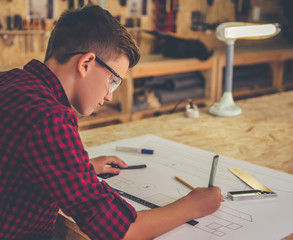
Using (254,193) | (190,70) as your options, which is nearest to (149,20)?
(190,70)

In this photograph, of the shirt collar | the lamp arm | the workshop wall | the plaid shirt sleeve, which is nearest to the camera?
the plaid shirt sleeve

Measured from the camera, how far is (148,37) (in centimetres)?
359

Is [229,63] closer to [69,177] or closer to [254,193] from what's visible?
[254,193]

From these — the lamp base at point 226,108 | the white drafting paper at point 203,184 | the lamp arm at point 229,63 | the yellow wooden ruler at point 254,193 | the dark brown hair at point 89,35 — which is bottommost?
the white drafting paper at point 203,184

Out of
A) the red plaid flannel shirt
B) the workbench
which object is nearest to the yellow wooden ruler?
the workbench

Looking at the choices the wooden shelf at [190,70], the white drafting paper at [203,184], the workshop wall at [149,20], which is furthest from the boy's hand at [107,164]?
the wooden shelf at [190,70]

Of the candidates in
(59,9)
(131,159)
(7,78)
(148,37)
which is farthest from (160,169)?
(148,37)

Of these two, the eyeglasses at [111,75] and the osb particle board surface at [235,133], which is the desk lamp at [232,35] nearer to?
the osb particle board surface at [235,133]

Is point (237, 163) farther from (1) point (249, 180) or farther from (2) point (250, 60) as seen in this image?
(2) point (250, 60)

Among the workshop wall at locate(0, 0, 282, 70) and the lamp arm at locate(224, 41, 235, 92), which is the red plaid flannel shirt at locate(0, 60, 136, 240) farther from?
the workshop wall at locate(0, 0, 282, 70)

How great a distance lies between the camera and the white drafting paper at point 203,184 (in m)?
0.79

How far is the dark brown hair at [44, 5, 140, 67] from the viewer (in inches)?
35.1

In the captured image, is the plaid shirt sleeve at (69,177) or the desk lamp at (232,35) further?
the desk lamp at (232,35)

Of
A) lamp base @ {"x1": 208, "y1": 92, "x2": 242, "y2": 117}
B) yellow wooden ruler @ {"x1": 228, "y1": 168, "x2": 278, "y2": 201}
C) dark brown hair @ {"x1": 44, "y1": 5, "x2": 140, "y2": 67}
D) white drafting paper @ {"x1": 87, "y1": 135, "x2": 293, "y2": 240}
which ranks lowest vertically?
white drafting paper @ {"x1": 87, "y1": 135, "x2": 293, "y2": 240}
